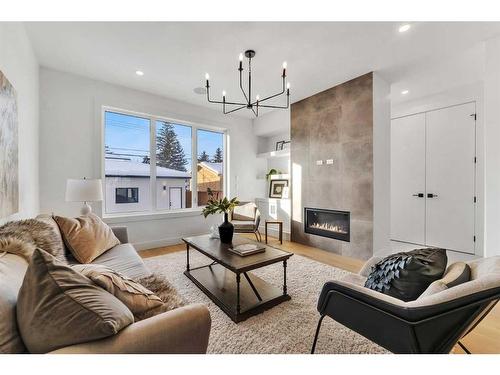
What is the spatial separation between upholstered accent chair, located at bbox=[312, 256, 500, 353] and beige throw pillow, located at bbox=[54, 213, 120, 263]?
2036 millimetres

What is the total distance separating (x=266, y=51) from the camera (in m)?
2.59

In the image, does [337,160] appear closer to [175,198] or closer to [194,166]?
[194,166]

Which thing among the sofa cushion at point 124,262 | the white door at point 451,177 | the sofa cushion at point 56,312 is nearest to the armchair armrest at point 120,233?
the sofa cushion at point 124,262

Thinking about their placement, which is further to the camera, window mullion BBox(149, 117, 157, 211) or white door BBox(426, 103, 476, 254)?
window mullion BBox(149, 117, 157, 211)

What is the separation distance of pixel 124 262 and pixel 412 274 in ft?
6.93

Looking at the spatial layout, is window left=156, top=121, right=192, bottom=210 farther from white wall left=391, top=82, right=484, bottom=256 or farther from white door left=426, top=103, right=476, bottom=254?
white wall left=391, top=82, right=484, bottom=256

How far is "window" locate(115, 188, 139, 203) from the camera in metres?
3.76

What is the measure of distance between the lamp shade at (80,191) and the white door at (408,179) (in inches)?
195

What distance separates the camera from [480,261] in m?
1.25

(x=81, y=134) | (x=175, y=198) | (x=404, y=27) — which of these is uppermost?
(x=404, y=27)

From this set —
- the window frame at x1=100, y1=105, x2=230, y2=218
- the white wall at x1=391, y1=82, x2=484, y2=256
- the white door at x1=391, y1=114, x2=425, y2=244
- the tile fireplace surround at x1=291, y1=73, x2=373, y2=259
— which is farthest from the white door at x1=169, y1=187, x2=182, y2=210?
the white wall at x1=391, y1=82, x2=484, y2=256

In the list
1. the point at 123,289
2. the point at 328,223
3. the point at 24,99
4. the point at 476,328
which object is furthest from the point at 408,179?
the point at 24,99

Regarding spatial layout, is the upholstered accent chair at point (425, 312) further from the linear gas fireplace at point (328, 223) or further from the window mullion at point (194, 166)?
the window mullion at point (194, 166)

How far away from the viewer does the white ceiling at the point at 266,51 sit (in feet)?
7.28
